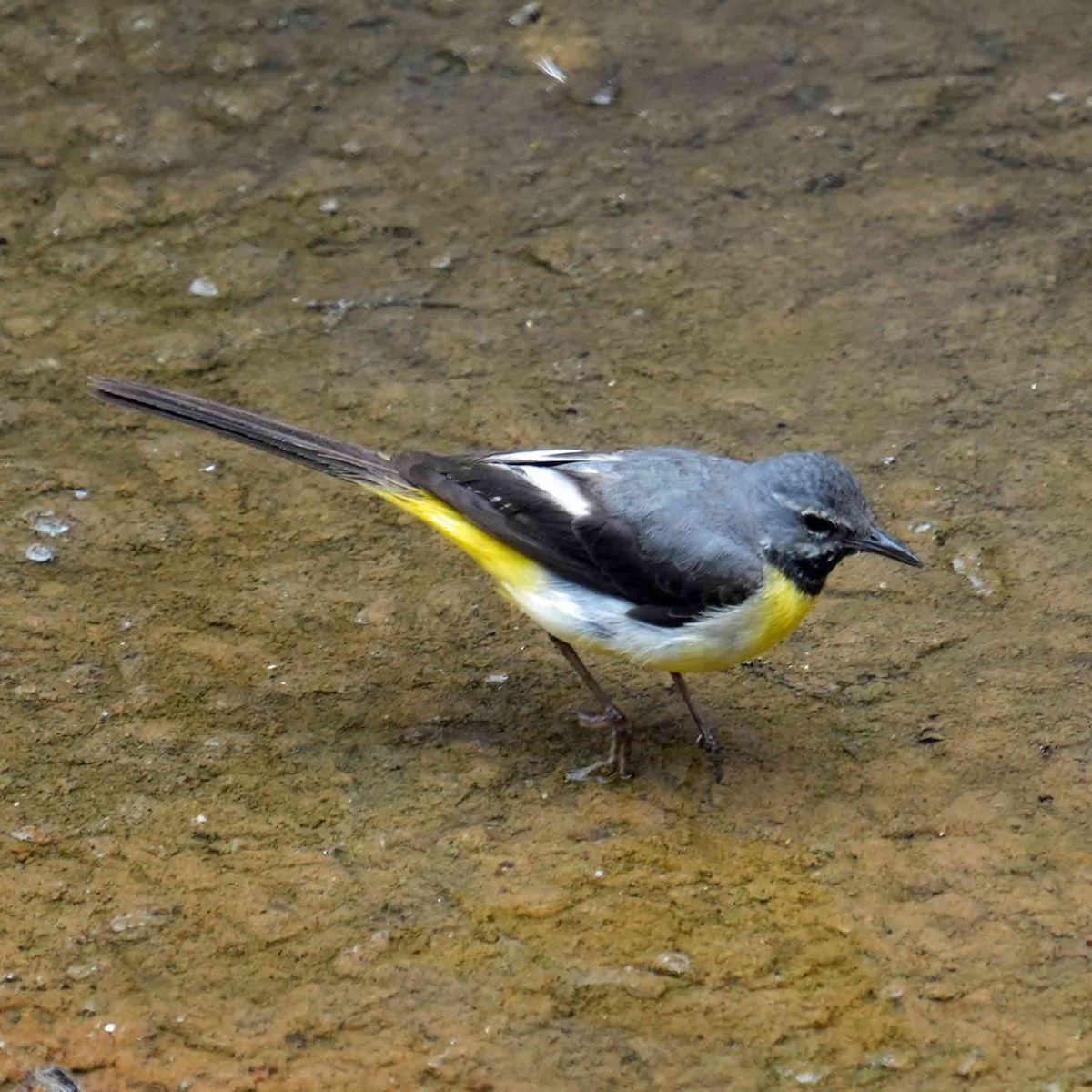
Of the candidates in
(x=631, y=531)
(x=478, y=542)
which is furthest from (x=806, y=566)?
(x=478, y=542)

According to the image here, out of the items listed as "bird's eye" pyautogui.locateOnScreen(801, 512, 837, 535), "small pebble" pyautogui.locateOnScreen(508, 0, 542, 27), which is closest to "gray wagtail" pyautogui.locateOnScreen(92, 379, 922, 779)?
"bird's eye" pyautogui.locateOnScreen(801, 512, 837, 535)

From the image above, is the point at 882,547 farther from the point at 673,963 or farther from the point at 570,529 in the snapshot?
the point at 673,963

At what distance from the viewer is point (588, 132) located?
945 centimetres

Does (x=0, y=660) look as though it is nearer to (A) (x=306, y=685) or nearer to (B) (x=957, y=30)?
(A) (x=306, y=685)

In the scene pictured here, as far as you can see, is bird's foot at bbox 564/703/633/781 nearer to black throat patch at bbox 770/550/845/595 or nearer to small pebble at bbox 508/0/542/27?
black throat patch at bbox 770/550/845/595

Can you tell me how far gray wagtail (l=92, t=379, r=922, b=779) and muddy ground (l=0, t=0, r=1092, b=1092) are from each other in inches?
20.9

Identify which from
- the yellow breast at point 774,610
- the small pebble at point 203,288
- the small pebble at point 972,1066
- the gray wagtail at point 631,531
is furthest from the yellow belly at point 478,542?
the small pebble at point 203,288

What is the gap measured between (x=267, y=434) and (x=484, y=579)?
121cm

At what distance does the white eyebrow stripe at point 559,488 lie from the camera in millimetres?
5934

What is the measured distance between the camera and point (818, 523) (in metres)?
5.75

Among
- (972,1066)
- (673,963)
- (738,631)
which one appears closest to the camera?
(972,1066)

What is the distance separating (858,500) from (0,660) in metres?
3.21

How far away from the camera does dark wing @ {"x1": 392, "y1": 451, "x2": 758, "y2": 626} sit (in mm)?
5727

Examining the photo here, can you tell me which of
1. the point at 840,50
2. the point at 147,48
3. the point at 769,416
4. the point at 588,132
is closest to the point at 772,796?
the point at 769,416
